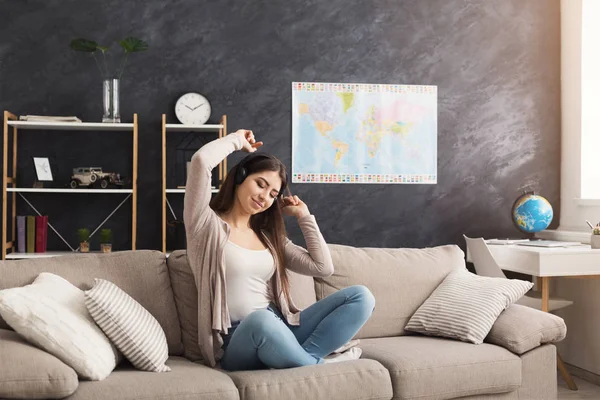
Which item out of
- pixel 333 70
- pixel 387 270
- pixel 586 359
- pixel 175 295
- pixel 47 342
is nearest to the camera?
pixel 47 342

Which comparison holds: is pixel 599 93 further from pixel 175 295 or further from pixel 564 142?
pixel 175 295

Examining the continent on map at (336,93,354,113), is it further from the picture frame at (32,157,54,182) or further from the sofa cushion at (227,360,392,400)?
the sofa cushion at (227,360,392,400)

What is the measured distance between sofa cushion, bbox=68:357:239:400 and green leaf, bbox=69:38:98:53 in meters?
2.25

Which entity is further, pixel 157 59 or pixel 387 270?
pixel 157 59

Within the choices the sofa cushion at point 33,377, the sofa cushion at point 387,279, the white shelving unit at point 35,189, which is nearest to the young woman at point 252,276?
the sofa cushion at point 387,279

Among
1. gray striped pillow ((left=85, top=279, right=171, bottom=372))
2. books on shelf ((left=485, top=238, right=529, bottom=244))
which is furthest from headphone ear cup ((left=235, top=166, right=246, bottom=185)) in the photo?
books on shelf ((left=485, top=238, right=529, bottom=244))

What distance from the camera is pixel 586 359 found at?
4.47 meters

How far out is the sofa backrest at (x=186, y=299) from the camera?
3004 millimetres

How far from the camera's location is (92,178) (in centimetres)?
437

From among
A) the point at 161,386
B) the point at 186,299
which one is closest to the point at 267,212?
the point at 186,299

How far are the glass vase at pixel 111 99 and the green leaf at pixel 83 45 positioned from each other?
210mm

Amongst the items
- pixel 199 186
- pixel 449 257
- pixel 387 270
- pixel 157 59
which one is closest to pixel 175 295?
pixel 199 186

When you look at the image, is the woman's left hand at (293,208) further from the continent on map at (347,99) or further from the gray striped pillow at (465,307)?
the continent on map at (347,99)

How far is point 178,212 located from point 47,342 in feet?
7.40
